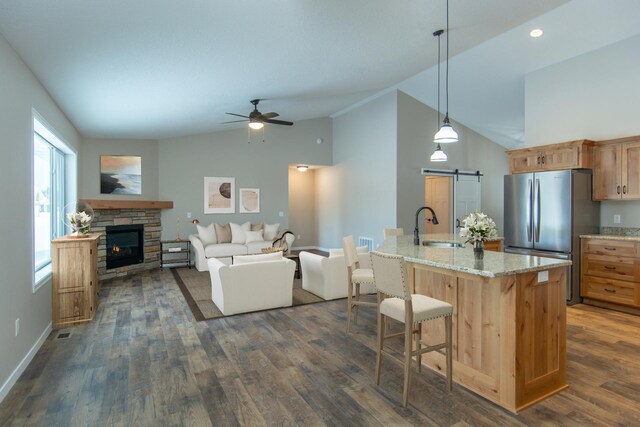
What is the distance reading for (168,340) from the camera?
147 inches

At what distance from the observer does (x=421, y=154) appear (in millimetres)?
7914

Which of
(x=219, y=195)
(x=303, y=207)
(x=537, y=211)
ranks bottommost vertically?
(x=537, y=211)

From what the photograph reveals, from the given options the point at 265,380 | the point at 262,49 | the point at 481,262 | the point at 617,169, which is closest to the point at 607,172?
the point at 617,169

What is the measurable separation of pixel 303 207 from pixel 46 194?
700 centimetres

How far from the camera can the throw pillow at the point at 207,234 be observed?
7836 millimetres

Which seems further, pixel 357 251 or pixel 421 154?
pixel 421 154

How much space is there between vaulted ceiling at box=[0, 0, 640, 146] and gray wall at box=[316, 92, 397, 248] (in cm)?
112

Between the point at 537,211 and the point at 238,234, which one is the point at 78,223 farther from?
the point at 537,211

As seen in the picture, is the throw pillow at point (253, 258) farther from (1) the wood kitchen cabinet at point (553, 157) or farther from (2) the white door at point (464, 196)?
(2) the white door at point (464, 196)

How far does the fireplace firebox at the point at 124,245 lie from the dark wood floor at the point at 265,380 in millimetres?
3117

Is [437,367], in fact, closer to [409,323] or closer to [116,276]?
[409,323]

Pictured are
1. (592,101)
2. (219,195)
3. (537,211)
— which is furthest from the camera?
(219,195)

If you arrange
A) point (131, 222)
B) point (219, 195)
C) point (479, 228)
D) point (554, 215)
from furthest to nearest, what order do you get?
point (219, 195)
point (131, 222)
point (554, 215)
point (479, 228)

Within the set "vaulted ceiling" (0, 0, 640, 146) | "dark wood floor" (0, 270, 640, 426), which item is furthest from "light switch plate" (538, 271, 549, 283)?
"vaulted ceiling" (0, 0, 640, 146)
